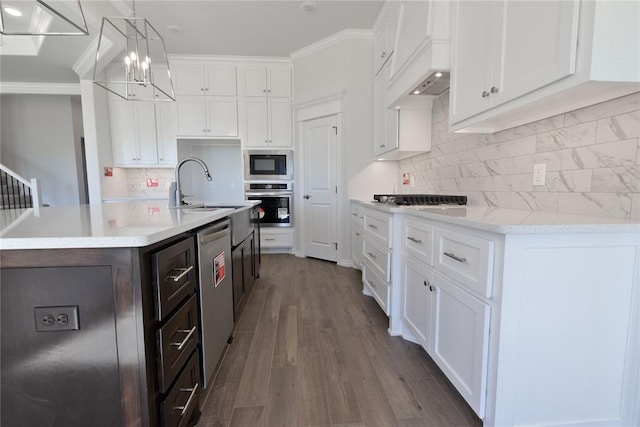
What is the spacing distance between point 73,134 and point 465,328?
7378mm

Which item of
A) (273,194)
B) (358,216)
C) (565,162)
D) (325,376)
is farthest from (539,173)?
(273,194)

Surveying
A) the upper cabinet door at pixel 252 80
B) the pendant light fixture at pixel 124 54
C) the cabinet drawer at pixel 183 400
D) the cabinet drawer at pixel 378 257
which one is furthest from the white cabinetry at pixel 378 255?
the upper cabinet door at pixel 252 80

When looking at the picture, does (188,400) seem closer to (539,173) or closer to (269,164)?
(539,173)

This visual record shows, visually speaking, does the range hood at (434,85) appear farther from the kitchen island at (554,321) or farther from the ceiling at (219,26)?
the ceiling at (219,26)

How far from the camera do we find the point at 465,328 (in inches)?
46.1

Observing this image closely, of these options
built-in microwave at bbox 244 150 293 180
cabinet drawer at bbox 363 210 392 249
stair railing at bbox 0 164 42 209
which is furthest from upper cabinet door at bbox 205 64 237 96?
cabinet drawer at bbox 363 210 392 249

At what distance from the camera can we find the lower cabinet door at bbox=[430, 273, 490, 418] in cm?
106

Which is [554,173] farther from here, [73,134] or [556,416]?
[73,134]

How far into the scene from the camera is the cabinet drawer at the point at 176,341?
34.8 inches

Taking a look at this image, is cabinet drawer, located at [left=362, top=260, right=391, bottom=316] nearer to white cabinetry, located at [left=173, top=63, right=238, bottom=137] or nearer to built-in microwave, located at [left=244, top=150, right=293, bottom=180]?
built-in microwave, located at [left=244, top=150, right=293, bottom=180]

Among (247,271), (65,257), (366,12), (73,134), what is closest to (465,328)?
(65,257)

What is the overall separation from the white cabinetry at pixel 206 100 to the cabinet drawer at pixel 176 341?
361 cm

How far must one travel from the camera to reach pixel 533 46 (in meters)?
1.10

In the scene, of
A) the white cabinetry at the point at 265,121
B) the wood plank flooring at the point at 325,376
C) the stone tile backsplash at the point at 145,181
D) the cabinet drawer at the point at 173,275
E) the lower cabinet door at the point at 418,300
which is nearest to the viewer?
the cabinet drawer at the point at 173,275
